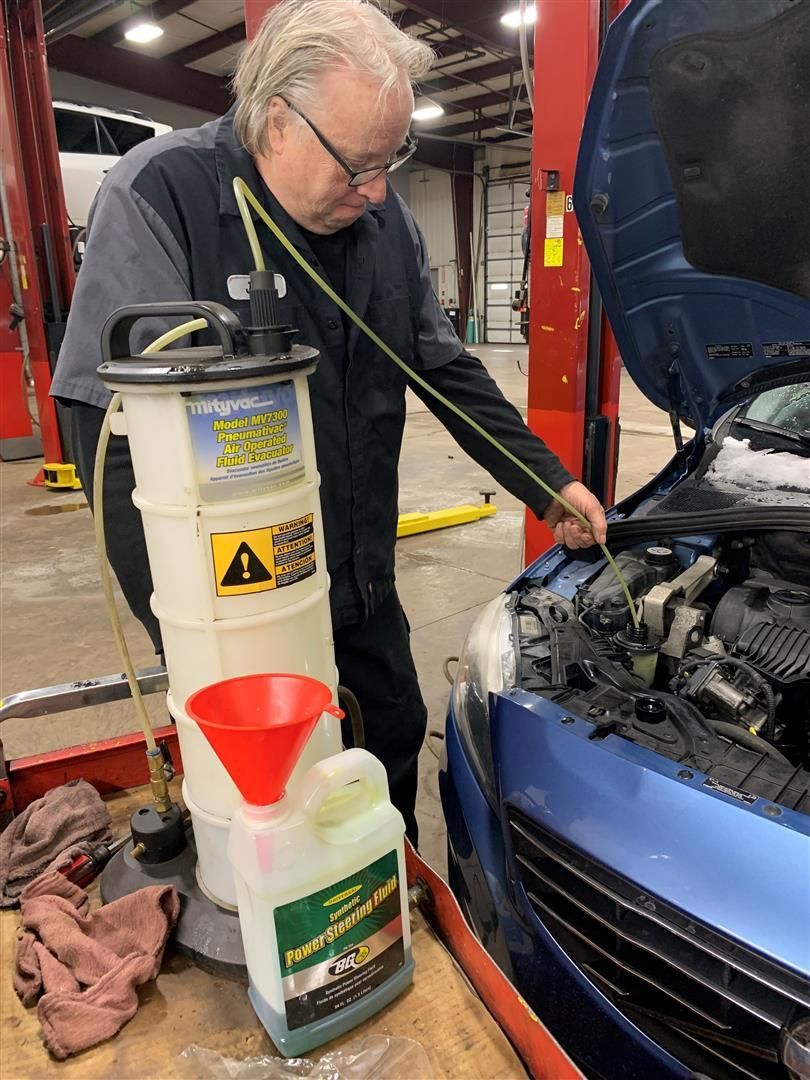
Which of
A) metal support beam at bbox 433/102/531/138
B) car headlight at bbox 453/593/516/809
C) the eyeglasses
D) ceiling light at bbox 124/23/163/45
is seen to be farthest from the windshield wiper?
metal support beam at bbox 433/102/531/138

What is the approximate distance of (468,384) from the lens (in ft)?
5.20

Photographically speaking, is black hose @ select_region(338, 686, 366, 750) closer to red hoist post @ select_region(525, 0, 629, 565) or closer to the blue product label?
the blue product label

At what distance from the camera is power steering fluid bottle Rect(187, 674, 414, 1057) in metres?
0.74

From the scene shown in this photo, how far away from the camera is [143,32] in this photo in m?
9.46

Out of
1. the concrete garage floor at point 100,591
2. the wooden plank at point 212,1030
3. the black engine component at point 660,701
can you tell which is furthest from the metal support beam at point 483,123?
the wooden plank at point 212,1030

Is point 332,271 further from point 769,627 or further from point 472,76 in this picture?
point 472,76

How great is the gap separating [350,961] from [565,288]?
2.54 meters

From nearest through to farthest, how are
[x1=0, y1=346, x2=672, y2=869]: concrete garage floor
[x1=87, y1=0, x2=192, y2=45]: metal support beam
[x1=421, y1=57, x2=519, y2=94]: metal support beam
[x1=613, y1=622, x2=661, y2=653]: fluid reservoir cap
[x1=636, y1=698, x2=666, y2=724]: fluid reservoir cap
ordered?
[x1=636, y1=698, x2=666, y2=724]: fluid reservoir cap → [x1=613, y1=622, x2=661, y2=653]: fluid reservoir cap → [x1=0, y1=346, x2=672, y2=869]: concrete garage floor → [x1=87, y1=0, x2=192, y2=45]: metal support beam → [x1=421, y1=57, x2=519, y2=94]: metal support beam

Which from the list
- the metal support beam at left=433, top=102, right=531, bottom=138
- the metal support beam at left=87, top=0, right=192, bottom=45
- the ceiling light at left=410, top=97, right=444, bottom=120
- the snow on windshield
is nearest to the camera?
the snow on windshield

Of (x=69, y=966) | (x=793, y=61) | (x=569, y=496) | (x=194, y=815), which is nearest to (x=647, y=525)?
(x=569, y=496)

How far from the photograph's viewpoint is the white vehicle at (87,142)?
287 inches

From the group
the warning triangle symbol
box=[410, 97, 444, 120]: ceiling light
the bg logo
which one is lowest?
the bg logo

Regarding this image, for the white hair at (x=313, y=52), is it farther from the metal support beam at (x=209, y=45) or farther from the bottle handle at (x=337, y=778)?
the metal support beam at (x=209, y=45)

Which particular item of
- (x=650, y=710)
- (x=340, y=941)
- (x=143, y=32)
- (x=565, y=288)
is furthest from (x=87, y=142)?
(x=340, y=941)
